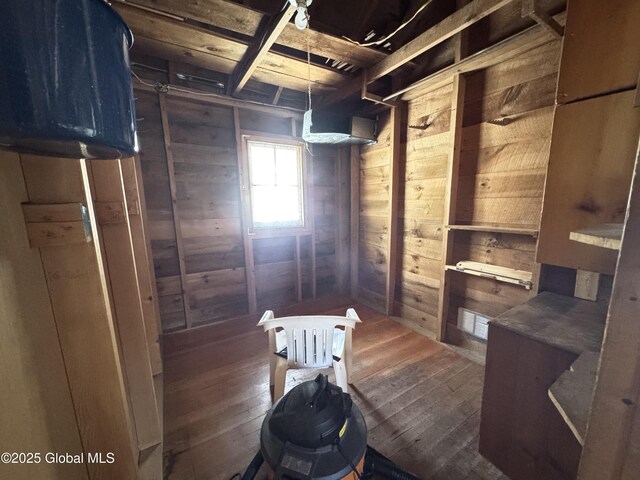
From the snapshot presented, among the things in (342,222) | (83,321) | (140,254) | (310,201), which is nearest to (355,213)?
(342,222)

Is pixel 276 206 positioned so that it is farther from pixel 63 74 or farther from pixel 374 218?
pixel 63 74

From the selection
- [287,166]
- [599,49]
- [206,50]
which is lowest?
[287,166]

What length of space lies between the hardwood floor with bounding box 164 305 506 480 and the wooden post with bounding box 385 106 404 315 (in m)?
0.42

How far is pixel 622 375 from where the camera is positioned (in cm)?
46

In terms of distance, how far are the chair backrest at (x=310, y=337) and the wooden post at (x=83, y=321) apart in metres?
0.67

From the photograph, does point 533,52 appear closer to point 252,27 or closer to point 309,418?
point 252,27

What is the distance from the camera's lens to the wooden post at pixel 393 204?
2305 mm

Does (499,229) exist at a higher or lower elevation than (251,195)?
lower

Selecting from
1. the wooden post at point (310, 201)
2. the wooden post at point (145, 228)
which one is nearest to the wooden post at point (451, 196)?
the wooden post at point (310, 201)

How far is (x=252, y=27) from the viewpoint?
58.1 inches

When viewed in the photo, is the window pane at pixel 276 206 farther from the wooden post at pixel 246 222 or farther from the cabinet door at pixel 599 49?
the cabinet door at pixel 599 49

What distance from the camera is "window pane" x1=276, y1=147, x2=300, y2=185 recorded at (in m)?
2.71

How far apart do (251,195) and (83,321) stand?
195 cm

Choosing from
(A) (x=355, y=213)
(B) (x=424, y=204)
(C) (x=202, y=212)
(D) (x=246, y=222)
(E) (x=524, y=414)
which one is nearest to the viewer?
(E) (x=524, y=414)
